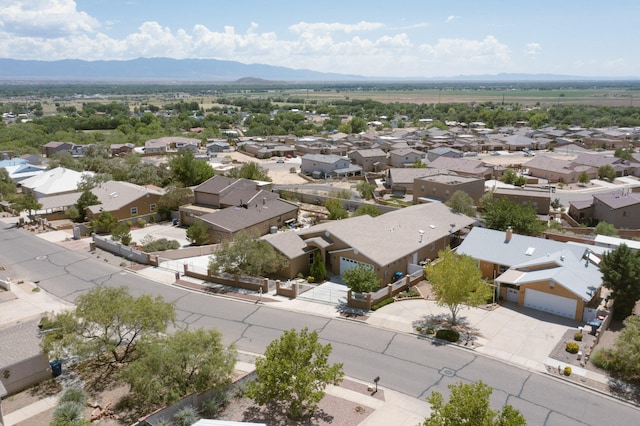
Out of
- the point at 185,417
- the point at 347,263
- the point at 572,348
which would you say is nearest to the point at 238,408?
the point at 185,417

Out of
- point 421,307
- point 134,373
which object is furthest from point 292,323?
point 134,373

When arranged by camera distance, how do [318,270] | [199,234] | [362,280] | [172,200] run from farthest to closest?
1. [172,200]
2. [199,234]
3. [318,270]
4. [362,280]

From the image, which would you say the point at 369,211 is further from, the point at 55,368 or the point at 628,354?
the point at 55,368

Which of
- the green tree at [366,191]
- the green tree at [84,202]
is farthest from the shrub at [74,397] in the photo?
the green tree at [366,191]

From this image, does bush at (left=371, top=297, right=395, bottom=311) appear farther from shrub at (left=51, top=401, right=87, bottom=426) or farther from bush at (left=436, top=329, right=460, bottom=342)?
shrub at (left=51, top=401, right=87, bottom=426)

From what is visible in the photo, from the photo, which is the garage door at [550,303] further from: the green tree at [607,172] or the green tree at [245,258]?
the green tree at [607,172]
